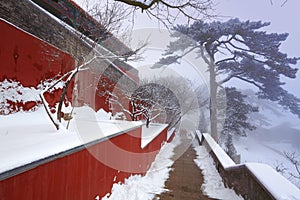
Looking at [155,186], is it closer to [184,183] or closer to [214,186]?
[184,183]

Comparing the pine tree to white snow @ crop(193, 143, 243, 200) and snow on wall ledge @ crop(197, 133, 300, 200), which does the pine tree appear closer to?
white snow @ crop(193, 143, 243, 200)

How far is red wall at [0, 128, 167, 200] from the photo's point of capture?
107 cm

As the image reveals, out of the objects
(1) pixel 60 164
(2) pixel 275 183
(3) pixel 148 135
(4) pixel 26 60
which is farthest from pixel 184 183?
(4) pixel 26 60

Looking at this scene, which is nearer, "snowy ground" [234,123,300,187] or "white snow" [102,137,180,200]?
"white snow" [102,137,180,200]

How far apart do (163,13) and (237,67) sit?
8.79 meters

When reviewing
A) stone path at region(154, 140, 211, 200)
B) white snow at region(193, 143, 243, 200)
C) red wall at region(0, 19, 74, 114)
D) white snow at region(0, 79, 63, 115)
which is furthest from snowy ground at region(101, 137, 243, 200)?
red wall at region(0, 19, 74, 114)

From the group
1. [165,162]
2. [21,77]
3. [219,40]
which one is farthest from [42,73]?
[219,40]

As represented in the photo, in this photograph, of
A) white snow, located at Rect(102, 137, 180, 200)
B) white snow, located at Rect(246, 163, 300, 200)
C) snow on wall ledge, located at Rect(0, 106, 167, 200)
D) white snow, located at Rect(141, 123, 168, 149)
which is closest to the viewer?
snow on wall ledge, located at Rect(0, 106, 167, 200)

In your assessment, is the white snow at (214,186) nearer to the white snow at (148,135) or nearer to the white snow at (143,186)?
the white snow at (143,186)

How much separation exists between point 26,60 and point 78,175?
9.46 feet

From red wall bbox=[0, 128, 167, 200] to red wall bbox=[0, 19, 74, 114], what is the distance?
2.19 metres

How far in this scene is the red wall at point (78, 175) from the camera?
107cm

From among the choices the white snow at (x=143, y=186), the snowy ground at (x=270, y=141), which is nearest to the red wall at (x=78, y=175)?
the white snow at (x=143, y=186)

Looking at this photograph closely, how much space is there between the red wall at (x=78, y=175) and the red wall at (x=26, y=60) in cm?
219
